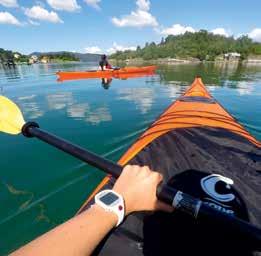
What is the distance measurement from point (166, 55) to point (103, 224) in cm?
13342

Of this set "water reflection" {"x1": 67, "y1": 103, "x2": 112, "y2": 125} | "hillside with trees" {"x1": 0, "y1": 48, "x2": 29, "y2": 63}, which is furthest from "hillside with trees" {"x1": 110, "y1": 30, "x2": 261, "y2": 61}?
"water reflection" {"x1": 67, "y1": 103, "x2": 112, "y2": 125}

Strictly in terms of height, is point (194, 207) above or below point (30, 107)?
above

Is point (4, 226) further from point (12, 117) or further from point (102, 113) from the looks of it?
point (102, 113)

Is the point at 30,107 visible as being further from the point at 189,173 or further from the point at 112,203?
the point at 112,203

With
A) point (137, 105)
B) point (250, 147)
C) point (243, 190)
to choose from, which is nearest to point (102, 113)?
point (137, 105)

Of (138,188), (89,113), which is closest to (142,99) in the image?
(89,113)

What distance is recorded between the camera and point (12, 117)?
10.6 feet

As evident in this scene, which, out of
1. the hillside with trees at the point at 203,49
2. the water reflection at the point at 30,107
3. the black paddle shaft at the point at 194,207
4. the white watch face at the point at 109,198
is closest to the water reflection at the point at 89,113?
the water reflection at the point at 30,107

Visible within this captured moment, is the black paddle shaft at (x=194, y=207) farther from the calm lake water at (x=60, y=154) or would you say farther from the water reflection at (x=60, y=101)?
the water reflection at (x=60, y=101)

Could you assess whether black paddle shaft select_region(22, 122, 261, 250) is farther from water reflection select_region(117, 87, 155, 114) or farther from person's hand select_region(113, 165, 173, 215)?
water reflection select_region(117, 87, 155, 114)

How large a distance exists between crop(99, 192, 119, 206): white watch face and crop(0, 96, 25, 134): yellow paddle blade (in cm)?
218

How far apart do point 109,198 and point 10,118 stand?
2.54 metres

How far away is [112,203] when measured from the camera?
1.21m

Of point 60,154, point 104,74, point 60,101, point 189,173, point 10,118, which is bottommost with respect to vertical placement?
point 104,74
